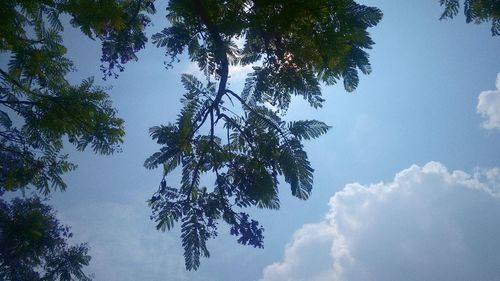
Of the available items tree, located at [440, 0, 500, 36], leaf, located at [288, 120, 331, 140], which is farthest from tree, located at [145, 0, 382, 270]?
tree, located at [440, 0, 500, 36]

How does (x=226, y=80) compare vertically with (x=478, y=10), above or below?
below

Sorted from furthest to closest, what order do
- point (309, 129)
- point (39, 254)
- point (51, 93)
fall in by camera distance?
point (39, 254) → point (51, 93) → point (309, 129)

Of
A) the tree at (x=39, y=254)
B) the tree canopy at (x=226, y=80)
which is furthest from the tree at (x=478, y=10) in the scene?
the tree at (x=39, y=254)

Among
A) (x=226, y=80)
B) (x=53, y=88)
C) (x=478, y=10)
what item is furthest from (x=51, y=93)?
(x=478, y=10)

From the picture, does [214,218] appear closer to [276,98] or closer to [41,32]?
[276,98]

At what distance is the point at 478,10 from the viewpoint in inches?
176

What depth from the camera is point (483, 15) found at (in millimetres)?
4512

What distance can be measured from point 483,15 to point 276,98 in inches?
137

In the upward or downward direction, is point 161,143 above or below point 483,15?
below

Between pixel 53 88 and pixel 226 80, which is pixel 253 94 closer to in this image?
pixel 226 80

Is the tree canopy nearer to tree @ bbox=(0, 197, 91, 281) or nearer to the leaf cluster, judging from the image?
the leaf cluster

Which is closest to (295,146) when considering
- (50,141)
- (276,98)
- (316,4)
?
(276,98)

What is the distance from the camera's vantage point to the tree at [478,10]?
4.21 m

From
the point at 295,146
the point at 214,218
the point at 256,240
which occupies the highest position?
the point at 295,146
